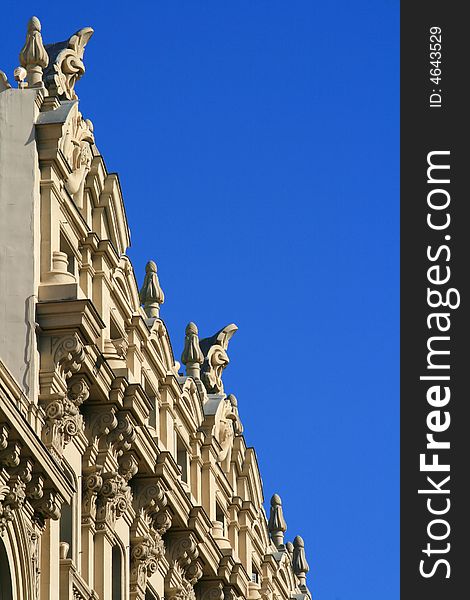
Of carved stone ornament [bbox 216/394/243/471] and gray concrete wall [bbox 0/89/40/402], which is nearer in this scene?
gray concrete wall [bbox 0/89/40/402]

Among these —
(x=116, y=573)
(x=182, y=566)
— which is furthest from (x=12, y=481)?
(x=182, y=566)

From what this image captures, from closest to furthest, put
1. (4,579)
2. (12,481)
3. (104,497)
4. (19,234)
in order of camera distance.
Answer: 1. (12,481)
2. (4,579)
3. (19,234)
4. (104,497)

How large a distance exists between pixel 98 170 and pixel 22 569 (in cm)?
1199

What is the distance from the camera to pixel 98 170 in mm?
54406

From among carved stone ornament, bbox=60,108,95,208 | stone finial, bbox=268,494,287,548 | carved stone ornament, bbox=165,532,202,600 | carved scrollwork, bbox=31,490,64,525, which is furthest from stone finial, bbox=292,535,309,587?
carved scrollwork, bbox=31,490,64,525

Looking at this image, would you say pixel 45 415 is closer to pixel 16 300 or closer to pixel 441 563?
pixel 16 300

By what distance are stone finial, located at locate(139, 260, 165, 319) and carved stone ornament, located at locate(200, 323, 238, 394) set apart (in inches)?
265

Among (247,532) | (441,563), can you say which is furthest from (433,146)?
(247,532)

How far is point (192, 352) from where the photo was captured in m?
63.9

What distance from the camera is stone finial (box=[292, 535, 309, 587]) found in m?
77.7

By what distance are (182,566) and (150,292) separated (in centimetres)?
682

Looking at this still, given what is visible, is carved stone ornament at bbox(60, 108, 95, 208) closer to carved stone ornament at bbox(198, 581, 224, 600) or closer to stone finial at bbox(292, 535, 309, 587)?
carved stone ornament at bbox(198, 581, 224, 600)

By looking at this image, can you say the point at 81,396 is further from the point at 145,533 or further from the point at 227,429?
the point at 227,429

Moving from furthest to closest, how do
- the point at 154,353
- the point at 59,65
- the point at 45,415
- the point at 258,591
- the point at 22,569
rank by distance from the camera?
the point at 258,591
the point at 154,353
the point at 59,65
the point at 45,415
the point at 22,569
